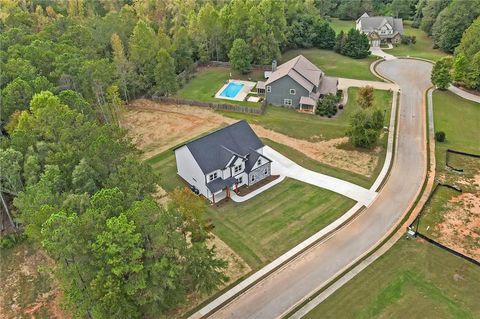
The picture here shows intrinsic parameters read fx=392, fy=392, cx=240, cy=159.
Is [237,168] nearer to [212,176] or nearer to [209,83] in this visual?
[212,176]

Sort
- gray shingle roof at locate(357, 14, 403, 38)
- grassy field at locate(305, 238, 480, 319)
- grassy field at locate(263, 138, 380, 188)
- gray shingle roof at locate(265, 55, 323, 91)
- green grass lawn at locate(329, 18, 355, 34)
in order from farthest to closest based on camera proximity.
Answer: green grass lawn at locate(329, 18, 355, 34), gray shingle roof at locate(357, 14, 403, 38), gray shingle roof at locate(265, 55, 323, 91), grassy field at locate(263, 138, 380, 188), grassy field at locate(305, 238, 480, 319)

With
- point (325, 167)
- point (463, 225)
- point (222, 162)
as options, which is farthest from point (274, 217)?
point (463, 225)

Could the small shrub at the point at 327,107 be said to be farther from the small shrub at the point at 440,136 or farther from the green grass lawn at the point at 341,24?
the green grass lawn at the point at 341,24

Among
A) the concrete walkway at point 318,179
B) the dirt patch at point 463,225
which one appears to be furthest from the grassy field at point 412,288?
the concrete walkway at point 318,179

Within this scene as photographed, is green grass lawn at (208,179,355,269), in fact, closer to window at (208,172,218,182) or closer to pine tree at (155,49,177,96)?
window at (208,172,218,182)

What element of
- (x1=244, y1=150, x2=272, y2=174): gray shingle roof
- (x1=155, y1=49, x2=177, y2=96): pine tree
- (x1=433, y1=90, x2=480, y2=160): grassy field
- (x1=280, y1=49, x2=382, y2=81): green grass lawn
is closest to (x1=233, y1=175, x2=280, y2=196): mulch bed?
(x1=244, y1=150, x2=272, y2=174): gray shingle roof

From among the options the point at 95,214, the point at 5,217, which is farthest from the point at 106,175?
the point at 5,217

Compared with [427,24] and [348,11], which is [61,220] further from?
[348,11]
